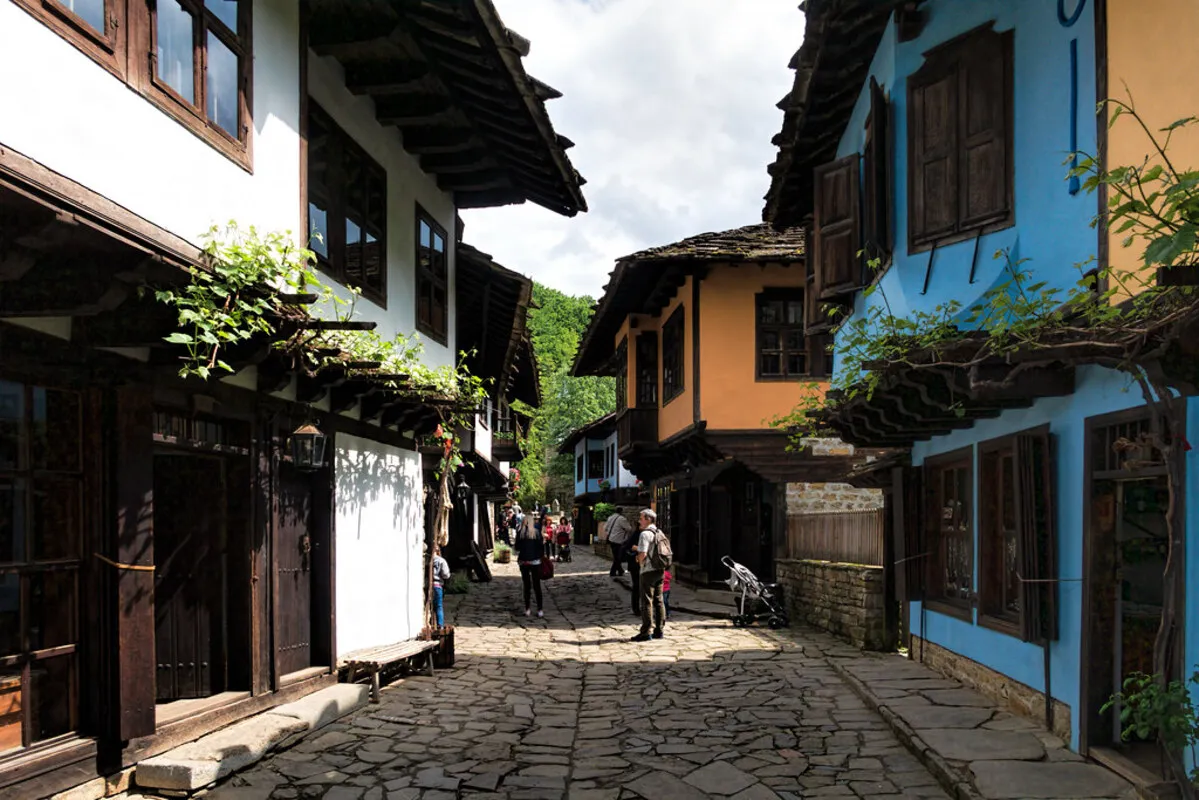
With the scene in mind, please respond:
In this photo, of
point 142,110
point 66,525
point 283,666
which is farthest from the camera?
point 283,666

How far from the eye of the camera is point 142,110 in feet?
18.8

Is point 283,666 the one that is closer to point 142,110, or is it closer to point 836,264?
point 142,110

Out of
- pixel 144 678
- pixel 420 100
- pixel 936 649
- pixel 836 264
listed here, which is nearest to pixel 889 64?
pixel 836 264

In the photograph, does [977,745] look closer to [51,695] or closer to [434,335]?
[51,695]

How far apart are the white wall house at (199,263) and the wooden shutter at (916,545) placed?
4957 millimetres

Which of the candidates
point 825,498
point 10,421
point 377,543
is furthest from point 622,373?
point 10,421

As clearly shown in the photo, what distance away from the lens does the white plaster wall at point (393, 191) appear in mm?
9477

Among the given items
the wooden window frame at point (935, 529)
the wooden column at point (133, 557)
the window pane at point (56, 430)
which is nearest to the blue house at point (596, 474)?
the wooden window frame at point (935, 529)

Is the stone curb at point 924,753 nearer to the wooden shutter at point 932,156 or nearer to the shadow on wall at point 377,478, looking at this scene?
the wooden shutter at point 932,156

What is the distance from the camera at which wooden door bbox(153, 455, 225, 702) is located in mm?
7914

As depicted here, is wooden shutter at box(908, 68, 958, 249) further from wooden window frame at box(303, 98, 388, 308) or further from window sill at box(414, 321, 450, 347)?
window sill at box(414, 321, 450, 347)

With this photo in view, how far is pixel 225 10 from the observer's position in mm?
6926

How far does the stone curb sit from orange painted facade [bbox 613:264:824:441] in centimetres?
925

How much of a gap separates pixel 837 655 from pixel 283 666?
21.4 feet
